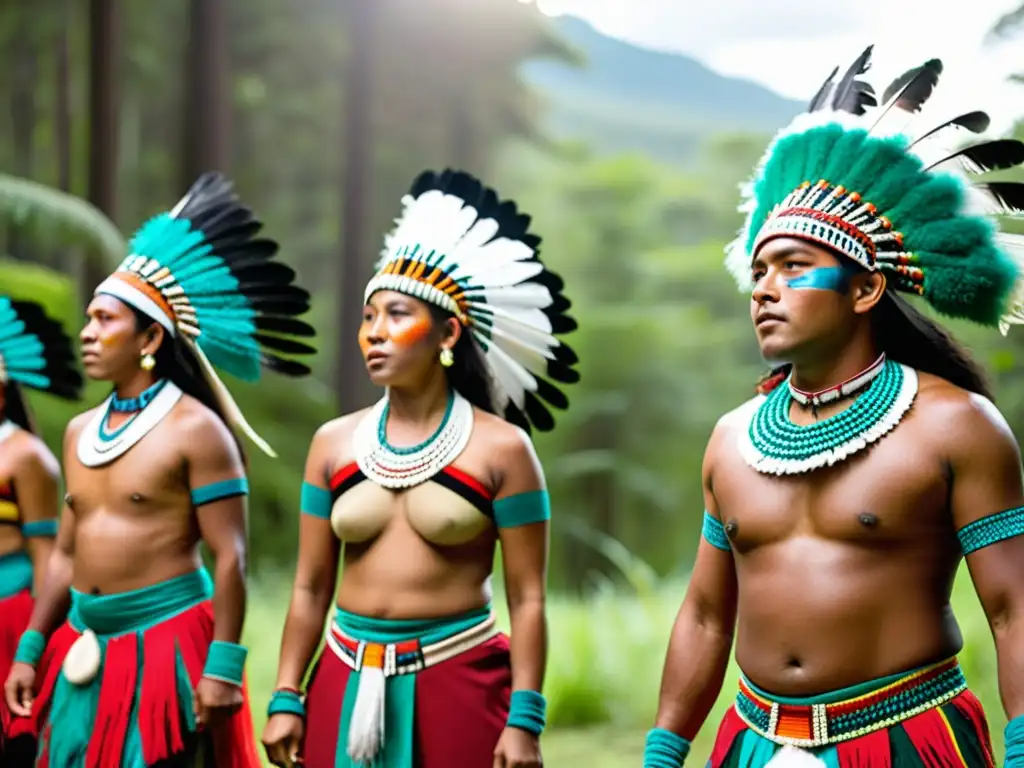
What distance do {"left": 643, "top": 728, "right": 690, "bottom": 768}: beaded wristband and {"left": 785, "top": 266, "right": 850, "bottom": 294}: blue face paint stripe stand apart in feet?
2.88

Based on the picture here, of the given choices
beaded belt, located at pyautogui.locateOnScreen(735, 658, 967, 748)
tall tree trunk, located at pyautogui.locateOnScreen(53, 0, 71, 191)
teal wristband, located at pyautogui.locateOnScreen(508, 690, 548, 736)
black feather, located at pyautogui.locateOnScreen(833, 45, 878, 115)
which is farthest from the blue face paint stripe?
tall tree trunk, located at pyautogui.locateOnScreen(53, 0, 71, 191)

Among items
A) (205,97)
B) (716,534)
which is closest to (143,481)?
(716,534)

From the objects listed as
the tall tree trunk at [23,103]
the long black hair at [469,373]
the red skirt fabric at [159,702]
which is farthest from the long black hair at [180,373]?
the tall tree trunk at [23,103]

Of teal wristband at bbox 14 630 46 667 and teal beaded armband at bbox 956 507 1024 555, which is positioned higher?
teal beaded armband at bbox 956 507 1024 555

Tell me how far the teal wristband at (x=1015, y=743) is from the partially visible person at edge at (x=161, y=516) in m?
1.88

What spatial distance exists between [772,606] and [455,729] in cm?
87

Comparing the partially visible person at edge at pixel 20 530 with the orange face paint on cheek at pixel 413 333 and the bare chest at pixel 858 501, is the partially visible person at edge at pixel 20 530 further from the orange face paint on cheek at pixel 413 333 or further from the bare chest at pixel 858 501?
the bare chest at pixel 858 501

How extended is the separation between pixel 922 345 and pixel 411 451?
3.85 ft

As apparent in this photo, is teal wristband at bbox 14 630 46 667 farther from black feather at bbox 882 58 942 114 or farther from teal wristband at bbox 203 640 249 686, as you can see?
black feather at bbox 882 58 942 114

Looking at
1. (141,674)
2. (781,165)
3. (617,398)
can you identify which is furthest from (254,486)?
(781,165)

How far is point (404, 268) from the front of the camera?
9.79 feet

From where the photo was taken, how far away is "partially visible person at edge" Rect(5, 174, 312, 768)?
10.5 feet

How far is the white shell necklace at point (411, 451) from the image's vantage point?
2.84m

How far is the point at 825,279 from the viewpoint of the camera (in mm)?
2230
